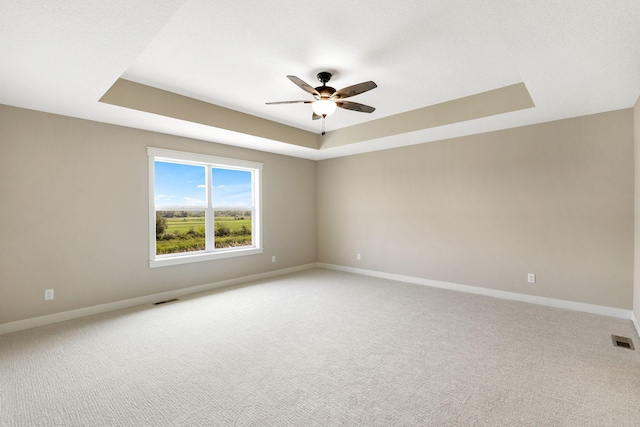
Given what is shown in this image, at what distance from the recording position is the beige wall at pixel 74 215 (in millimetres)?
3121

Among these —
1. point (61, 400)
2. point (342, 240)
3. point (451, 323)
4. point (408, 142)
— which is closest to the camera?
point (61, 400)

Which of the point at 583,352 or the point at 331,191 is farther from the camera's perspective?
the point at 331,191

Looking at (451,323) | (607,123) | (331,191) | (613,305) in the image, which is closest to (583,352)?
(451,323)

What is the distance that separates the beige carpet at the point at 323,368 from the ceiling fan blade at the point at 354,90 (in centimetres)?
241

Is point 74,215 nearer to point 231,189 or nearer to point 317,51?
point 231,189

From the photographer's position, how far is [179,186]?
15.1 ft

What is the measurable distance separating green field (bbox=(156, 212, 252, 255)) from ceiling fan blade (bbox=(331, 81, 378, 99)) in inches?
123

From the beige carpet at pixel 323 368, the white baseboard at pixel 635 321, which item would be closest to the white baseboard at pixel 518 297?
the white baseboard at pixel 635 321

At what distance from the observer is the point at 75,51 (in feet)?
6.84

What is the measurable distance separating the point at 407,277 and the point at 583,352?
8.88 ft

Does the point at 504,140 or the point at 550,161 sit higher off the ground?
the point at 504,140

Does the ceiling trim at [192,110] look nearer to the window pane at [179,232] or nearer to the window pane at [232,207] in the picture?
the window pane at [232,207]

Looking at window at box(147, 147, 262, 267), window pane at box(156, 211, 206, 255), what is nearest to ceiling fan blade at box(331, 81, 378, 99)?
window at box(147, 147, 262, 267)

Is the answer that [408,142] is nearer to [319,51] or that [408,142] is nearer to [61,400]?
[319,51]
